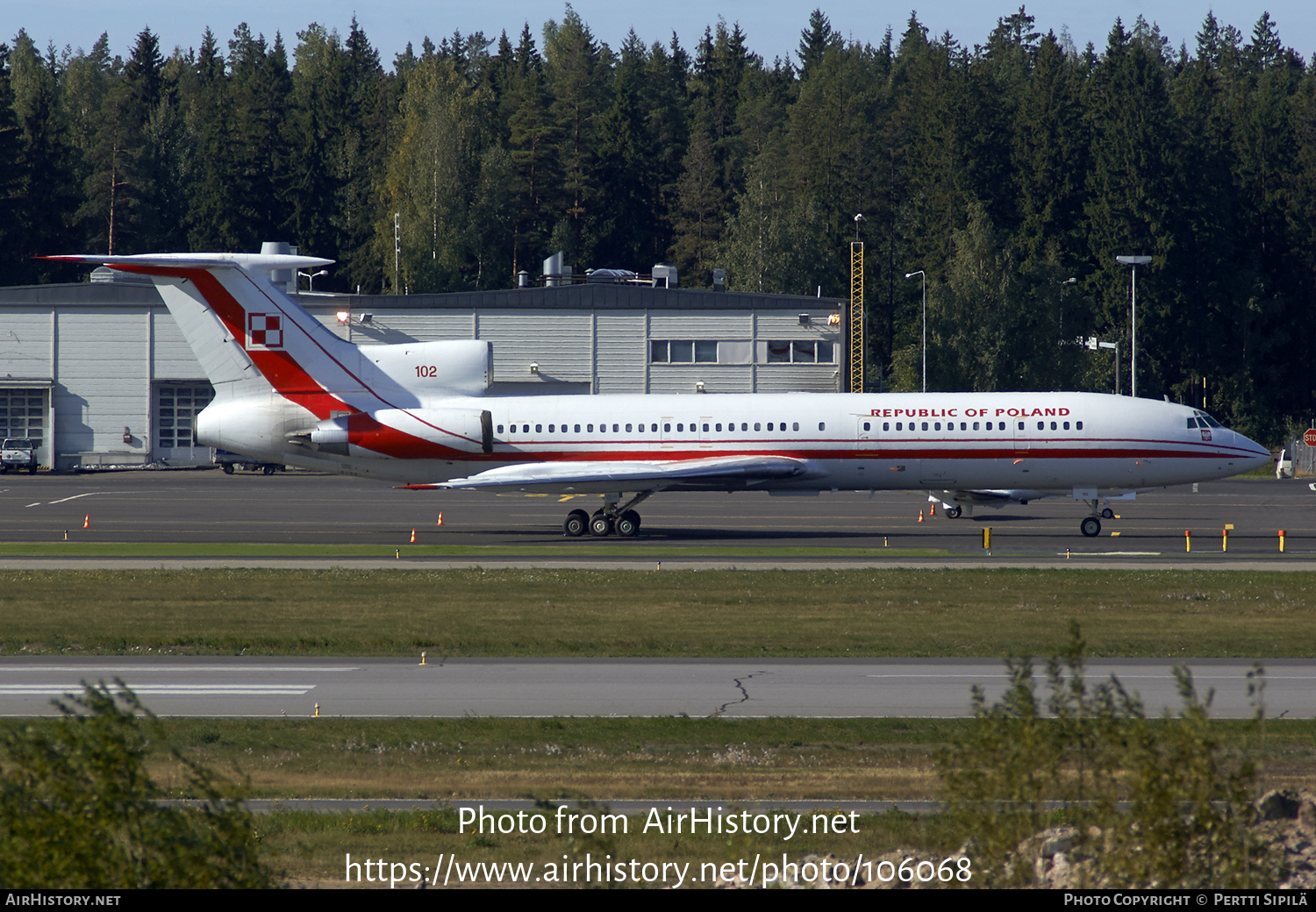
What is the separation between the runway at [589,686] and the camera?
15328mm

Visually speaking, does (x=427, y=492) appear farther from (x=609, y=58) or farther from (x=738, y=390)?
(x=609, y=58)

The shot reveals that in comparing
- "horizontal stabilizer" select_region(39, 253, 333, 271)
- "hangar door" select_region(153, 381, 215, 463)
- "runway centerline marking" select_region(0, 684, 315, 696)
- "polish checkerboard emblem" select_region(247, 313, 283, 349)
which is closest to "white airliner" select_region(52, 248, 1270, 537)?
"polish checkerboard emblem" select_region(247, 313, 283, 349)

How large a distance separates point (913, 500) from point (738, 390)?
20.1m

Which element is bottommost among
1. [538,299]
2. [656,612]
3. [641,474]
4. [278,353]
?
[656,612]

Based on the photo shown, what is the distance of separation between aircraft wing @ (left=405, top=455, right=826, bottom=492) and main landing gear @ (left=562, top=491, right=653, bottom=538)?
0.73 metres

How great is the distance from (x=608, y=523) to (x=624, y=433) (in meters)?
2.70

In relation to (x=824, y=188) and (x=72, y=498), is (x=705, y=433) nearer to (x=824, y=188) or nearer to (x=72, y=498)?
(x=72, y=498)

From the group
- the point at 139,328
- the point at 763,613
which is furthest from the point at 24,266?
the point at 763,613

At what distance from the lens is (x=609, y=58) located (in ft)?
493

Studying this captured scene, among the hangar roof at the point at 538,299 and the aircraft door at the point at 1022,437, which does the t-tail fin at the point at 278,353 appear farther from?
the hangar roof at the point at 538,299

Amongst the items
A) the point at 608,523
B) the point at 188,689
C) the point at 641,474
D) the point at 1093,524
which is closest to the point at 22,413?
the point at 608,523

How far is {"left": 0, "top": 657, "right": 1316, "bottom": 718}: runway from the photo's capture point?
50.3ft

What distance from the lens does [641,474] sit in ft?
122

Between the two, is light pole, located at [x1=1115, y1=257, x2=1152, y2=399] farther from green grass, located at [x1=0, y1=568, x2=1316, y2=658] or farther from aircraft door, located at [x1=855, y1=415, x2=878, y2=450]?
green grass, located at [x1=0, y1=568, x2=1316, y2=658]
